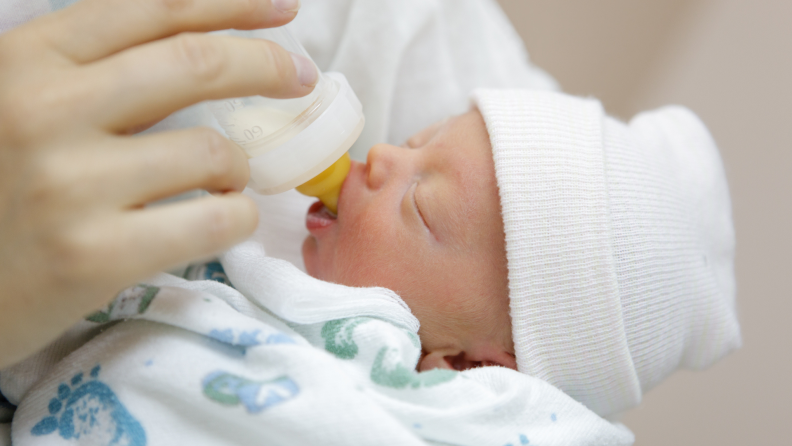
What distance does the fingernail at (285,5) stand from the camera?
0.56 metres

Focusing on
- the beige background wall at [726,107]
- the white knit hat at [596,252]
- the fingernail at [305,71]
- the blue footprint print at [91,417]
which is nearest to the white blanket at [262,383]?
the blue footprint print at [91,417]

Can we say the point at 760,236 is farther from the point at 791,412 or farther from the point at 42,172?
the point at 42,172

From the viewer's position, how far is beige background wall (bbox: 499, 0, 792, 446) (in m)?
1.21

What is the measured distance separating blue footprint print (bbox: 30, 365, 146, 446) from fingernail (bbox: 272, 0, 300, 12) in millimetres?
483

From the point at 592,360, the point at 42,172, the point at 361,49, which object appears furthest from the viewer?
the point at 361,49

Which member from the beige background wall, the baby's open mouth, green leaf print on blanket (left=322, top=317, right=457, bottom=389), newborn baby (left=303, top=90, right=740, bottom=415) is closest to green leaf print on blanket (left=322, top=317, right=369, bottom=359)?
green leaf print on blanket (left=322, top=317, right=457, bottom=389)

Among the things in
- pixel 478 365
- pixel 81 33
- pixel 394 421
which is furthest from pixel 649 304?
pixel 81 33

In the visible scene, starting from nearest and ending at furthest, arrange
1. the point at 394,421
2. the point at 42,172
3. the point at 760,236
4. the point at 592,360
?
the point at 42,172 → the point at 394,421 → the point at 592,360 → the point at 760,236

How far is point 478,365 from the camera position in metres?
0.85

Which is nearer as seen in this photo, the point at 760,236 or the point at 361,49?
the point at 361,49

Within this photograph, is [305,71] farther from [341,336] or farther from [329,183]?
[341,336]

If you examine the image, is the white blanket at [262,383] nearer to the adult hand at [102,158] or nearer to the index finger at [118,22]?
the adult hand at [102,158]

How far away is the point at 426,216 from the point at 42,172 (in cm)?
49

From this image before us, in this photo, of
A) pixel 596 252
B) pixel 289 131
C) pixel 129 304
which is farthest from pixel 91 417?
pixel 596 252
